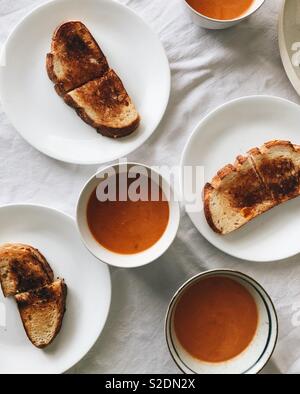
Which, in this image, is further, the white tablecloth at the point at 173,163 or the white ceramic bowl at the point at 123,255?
the white tablecloth at the point at 173,163

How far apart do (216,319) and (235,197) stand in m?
0.33

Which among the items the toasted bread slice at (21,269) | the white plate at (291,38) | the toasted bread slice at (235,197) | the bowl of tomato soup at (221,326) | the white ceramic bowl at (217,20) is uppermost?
the white ceramic bowl at (217,20)

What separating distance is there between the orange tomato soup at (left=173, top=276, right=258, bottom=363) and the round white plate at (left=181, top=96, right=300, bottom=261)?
0.11 m

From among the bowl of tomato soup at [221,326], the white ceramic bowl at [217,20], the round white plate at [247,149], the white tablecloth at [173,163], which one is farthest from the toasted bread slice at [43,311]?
the white ceramic bowl at [217,20]

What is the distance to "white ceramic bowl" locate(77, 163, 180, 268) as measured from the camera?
158cm

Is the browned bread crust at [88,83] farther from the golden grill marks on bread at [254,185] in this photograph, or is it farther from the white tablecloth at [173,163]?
the golden grill marks on bread at [254,185]

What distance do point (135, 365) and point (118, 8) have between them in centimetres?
98

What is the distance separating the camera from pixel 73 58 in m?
1.68

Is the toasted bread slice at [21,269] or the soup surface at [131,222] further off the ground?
the soup surface at [131,222]

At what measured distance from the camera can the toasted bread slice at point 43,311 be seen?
165cm

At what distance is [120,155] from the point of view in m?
1.68

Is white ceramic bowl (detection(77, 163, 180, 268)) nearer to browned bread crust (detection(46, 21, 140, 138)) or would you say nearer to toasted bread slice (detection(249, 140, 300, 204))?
browned bread crust (detection(46, 21, 140, 138))

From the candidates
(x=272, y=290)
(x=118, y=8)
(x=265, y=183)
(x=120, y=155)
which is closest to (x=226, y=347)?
(x=272, y=290)

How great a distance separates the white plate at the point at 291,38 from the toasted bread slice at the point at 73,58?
1.61ft
